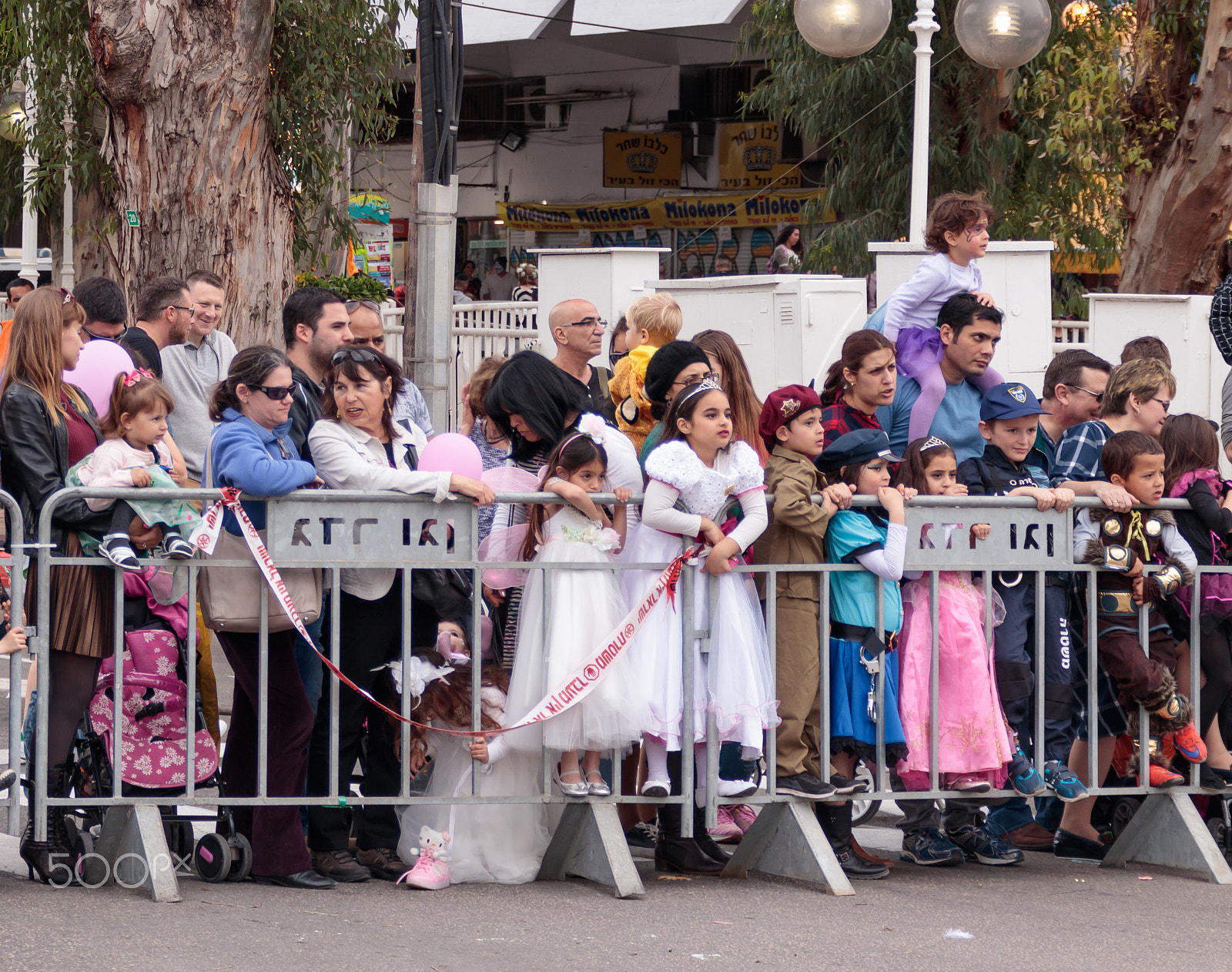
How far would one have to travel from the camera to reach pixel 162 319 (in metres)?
7.45

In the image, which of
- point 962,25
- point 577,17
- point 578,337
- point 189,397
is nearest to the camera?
point 578,337

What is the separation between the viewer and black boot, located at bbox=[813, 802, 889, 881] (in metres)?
5.73

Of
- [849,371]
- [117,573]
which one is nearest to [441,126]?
[849,371]

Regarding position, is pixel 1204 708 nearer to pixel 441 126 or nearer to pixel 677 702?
pixel 677 702

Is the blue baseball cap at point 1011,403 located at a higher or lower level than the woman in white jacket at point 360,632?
higher

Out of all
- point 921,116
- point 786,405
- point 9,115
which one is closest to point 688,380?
point 786,405

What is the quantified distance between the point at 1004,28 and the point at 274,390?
7575mm

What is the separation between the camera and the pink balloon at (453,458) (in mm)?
5469

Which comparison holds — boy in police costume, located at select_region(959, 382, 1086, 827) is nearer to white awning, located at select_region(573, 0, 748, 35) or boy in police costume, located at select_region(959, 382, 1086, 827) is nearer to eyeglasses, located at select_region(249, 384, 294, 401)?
eyeglasses, located at select_region(249, 384, 294, 401)

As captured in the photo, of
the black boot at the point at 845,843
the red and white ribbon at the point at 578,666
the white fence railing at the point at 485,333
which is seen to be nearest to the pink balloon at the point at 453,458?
the red and white ribbon at the point at 578,666

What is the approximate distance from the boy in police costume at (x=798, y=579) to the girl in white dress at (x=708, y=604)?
9 centimetres

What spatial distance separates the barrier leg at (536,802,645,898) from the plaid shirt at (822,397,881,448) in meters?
1.63

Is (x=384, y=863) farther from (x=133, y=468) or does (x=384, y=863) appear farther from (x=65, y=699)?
(x=133, y=468)

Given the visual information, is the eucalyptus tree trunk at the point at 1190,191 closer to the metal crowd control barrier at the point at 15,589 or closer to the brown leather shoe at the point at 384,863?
the brown leather shoe at the point at 384,863
